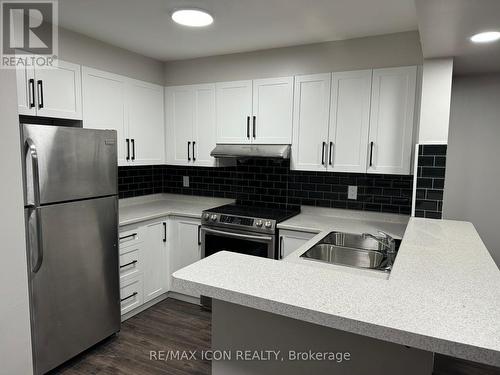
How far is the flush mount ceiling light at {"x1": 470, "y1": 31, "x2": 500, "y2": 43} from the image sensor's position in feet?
5.67

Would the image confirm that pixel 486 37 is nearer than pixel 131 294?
Yes

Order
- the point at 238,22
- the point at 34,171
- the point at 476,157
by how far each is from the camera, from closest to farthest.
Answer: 1. the point at 34,171
2. the point at 238,22
3. the point at 476,157

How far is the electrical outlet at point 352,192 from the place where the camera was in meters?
3.06

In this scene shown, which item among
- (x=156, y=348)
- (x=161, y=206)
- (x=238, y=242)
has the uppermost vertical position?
(x=161, y=206)

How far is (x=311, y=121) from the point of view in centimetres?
290

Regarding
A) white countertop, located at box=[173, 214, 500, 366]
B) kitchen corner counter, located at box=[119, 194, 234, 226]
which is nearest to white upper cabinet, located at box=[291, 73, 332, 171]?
kitchen corner counter, located at box=[119, 194, 234, 226]

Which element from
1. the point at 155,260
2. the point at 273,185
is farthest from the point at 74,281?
the point at 273,185

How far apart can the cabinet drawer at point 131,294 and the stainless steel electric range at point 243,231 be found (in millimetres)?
612

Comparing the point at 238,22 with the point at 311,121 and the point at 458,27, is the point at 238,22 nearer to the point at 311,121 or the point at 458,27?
the point at 311,121

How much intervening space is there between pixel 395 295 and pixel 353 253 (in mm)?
1153

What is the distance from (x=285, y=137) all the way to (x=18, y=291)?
2.27 metres

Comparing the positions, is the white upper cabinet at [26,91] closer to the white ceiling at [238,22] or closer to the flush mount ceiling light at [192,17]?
the white ceiling at [238,22]

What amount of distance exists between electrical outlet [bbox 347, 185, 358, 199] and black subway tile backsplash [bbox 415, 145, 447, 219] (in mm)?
694

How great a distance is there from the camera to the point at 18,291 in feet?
6.37
